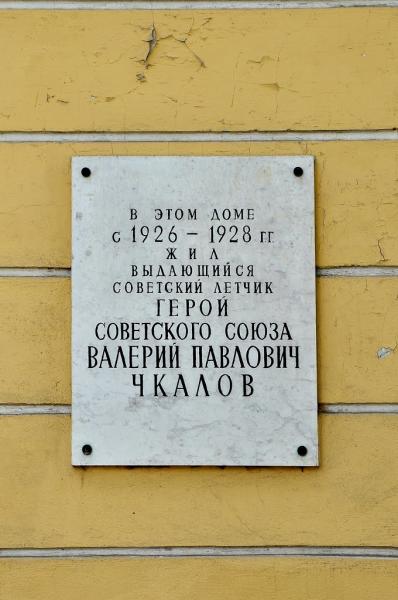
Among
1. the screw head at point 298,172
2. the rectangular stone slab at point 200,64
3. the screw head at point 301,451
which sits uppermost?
the rectangular stone slab at point 200,64

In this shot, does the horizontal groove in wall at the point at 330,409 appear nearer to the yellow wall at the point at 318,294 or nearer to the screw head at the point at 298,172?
the yellow wall at the point at 318,294

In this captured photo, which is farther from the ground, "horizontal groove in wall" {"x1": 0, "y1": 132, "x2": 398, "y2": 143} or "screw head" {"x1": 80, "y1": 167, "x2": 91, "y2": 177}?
"horizontal groove in wall" {"x1": 0, "y1": 132, "x2": 398, "y2": 143}

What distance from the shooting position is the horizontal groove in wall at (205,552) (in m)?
2.59

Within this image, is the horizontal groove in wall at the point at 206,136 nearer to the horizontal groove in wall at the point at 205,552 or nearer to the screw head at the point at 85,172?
the screw head at the point at 85,172

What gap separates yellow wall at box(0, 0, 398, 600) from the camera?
2592 millimetres

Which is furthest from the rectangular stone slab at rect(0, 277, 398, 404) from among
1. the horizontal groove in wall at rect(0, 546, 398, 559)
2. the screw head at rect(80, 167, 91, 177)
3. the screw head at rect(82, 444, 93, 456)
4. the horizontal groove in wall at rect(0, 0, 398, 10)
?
the horizontal groove in wall at rect(0, 0, 398, 10)

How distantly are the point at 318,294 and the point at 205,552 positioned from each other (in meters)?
0.76

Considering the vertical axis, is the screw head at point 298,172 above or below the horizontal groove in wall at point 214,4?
below

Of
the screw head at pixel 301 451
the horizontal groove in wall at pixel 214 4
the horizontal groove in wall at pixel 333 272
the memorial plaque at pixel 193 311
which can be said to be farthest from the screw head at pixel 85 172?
the screw head at pixel 301 451

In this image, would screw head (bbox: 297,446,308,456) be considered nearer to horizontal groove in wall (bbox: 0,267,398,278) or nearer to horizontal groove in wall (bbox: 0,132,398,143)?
horizontal groove in wall (bbox: 0,267,398,278)

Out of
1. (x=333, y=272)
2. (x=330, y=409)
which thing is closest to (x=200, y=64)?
(x=333, y=272)

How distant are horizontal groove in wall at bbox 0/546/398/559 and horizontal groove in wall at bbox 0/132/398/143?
3.66ft

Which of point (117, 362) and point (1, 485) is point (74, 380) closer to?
point (117, 362)

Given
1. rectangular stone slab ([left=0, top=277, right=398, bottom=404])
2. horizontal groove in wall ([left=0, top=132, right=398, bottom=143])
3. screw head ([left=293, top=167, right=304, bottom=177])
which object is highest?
horizontal groove in wall ([left=0, top=132, right=398, bottom=143])
